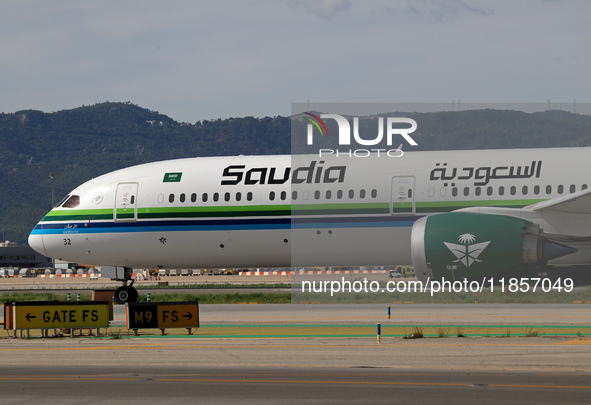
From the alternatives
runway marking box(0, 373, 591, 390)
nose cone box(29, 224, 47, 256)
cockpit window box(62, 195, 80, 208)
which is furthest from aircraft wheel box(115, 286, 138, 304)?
runway marking box(0, 373, 591, 390)

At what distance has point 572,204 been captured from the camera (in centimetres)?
2717

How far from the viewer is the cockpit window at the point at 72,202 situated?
33875 mm

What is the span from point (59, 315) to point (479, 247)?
1150cm

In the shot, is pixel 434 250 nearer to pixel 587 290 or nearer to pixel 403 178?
pixel 403 178

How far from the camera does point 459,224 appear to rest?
2533 cm

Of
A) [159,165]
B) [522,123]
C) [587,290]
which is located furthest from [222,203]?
Answer: [522,123]

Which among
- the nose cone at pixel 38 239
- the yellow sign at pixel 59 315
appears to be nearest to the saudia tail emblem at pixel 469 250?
the yellow sign at pixel 59 315

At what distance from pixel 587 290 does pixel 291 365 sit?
75.9ft

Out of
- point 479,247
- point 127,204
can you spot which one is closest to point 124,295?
point 127,204

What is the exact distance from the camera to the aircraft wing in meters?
26.8

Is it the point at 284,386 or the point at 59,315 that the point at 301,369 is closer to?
the point at 284,386

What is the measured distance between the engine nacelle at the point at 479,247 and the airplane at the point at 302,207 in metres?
0.61

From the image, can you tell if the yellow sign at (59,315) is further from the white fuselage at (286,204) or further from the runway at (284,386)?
the white fuselage at (286,204)

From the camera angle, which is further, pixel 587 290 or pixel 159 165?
pixel 587 290
